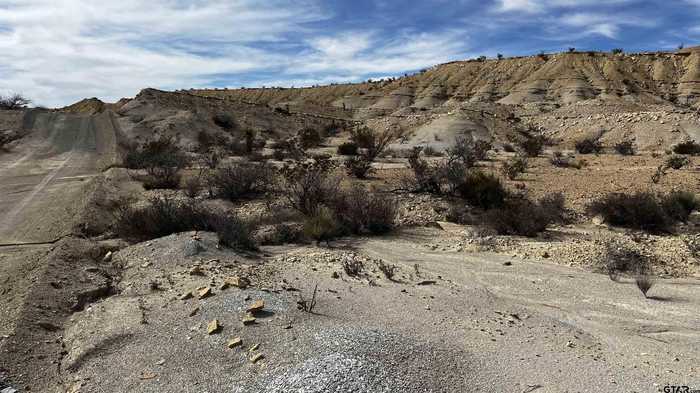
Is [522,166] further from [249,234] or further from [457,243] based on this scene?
[249,234]

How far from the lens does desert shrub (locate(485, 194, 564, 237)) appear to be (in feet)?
36.1

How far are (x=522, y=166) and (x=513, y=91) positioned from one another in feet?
188

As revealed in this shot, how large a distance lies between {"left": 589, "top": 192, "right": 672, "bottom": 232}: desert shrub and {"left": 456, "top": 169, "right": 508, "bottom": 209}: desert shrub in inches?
87.1

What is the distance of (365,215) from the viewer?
11352mm

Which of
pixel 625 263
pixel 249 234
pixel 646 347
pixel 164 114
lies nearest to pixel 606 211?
pixel 625 263

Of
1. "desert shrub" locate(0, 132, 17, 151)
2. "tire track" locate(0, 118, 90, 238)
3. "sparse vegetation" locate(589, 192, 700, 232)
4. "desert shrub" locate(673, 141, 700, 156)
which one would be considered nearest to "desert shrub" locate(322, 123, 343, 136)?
"tire track" locate(0, 118, 90, 238)

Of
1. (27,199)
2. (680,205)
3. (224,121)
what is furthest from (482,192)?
(224,121)

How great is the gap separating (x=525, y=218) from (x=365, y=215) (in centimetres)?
318

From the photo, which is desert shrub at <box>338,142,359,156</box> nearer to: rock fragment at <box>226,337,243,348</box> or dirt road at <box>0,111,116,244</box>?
dirt road at <box>0,111,116,244</box>

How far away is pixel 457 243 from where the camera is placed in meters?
10.5

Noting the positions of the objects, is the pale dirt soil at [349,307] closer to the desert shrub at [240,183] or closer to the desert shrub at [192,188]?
the desert shrub at [240,183]

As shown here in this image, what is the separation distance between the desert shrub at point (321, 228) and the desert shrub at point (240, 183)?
171 inches

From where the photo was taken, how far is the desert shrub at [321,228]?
10.4m

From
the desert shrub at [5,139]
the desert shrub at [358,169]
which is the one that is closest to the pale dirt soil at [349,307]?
the desert shrub at [358,169]
